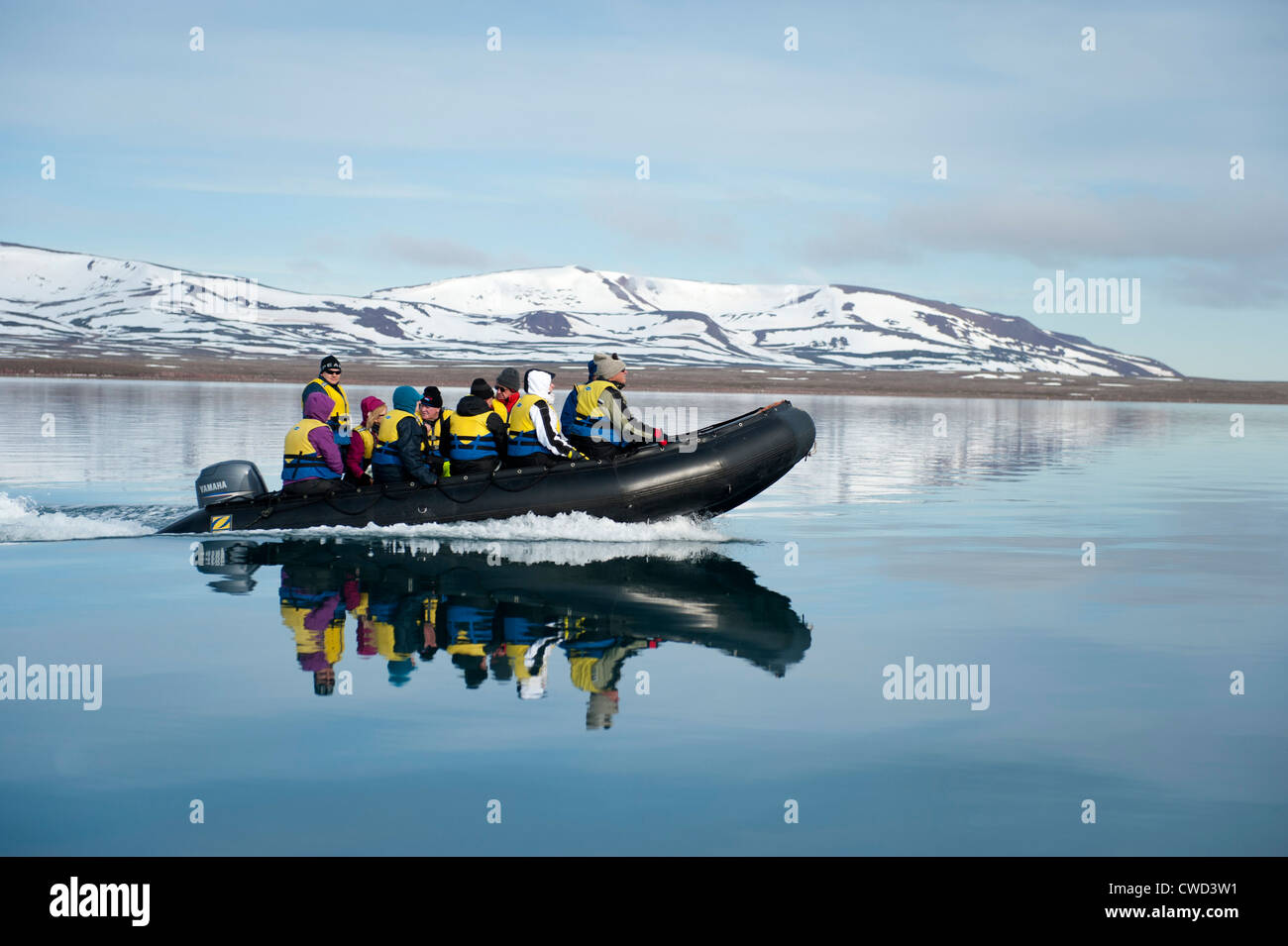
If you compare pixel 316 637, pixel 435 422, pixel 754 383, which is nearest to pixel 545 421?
pixel 435 422

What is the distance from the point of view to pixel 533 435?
14875mm

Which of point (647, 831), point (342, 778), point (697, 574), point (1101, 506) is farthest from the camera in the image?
point (1101, 506)

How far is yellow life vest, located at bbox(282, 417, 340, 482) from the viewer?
14.2m

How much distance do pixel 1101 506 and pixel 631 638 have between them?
12.4 m

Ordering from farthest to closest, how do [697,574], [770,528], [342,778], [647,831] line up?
[770,528] → [697,574] → [342,778] → [647,831]

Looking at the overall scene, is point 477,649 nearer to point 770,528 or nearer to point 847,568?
point 847,568

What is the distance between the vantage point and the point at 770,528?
54.3ft

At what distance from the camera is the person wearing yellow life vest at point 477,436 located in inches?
586

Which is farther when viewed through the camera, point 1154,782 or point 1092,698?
point 1092,698

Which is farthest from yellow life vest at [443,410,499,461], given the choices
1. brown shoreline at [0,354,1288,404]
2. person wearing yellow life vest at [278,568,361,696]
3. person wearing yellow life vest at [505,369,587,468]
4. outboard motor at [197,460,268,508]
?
brown shoreline at [0,354,1288,404]

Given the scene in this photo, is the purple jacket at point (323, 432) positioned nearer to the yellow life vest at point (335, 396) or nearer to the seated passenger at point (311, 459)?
the seated passenger at point (311, 459)

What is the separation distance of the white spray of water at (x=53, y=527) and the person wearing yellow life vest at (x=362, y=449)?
8.48 ft

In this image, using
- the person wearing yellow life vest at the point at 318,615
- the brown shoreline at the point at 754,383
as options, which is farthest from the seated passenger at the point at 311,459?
the brown shoreline at the point at 754,383
